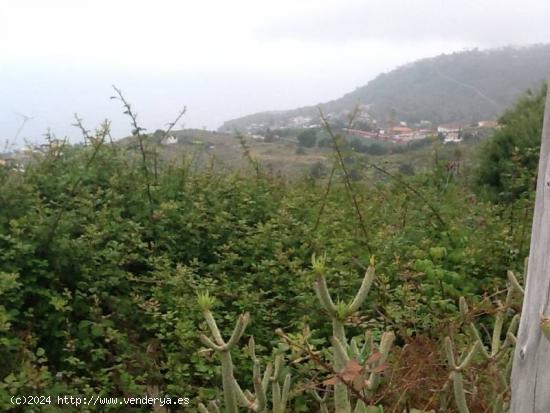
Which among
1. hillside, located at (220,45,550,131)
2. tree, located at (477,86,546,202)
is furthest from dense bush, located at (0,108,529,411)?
hillside, located at (220,45,550,131)

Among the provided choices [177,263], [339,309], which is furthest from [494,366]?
[177,263]

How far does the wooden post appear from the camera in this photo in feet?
5.23

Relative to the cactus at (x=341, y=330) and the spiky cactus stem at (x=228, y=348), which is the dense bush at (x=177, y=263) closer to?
the spiky cactus stem at (x=228, y=348)

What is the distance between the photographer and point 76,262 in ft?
12.5

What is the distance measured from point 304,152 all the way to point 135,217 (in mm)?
10331

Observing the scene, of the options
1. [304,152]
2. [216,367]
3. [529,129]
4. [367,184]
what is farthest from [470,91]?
[216,367]

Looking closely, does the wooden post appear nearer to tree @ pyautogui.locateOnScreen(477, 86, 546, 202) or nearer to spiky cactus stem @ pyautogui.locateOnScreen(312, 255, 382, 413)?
spiky cactus stem @ pyautogui.locateOnScreen(312, 255, 382, 413)

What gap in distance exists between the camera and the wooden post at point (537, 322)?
5.23 ft

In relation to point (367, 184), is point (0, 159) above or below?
above

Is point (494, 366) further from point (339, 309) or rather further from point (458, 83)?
point (458, 83)

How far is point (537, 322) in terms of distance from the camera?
1628 millimetres

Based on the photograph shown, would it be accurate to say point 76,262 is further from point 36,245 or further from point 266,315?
point 266,315

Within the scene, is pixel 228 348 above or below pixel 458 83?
below

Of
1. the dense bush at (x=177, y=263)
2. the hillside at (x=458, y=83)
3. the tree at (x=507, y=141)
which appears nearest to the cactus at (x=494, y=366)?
the dense bush at (x=177, y=263)
